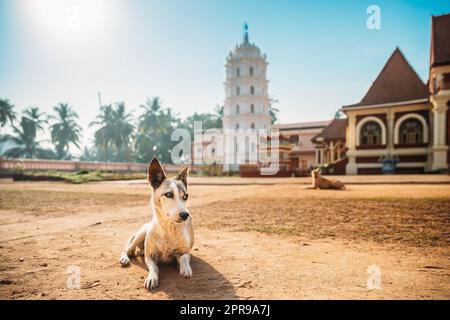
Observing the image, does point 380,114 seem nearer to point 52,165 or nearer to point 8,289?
point 8,289

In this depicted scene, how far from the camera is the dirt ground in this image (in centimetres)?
232

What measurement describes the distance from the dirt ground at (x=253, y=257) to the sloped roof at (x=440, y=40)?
24077 mm

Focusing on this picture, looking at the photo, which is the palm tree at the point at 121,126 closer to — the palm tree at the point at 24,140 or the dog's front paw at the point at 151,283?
the palm tree at the point at 24,140

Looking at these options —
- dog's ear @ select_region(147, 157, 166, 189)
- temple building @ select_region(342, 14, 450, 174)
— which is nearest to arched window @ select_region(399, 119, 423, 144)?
temple building @ select_region(342, 14, 450, 174)

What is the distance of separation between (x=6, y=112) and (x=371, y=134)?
5073 centimetres

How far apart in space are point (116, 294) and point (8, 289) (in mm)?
961

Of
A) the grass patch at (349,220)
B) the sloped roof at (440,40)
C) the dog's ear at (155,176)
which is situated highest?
the sloped roof at (440,40)

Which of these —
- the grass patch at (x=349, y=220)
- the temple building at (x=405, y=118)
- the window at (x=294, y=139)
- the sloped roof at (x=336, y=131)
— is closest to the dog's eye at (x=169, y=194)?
the grass patch at (x=349, y=220)

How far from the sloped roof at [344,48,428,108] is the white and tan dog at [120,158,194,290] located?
29607 millimetres

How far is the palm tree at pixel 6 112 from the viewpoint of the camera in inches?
1666

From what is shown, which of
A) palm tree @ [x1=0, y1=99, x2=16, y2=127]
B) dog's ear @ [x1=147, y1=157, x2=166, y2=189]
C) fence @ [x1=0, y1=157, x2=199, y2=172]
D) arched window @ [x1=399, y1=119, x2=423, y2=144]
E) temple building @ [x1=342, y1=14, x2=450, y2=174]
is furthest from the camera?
palm tree @ [x1=0, y1=99, x2=16, y2=127]

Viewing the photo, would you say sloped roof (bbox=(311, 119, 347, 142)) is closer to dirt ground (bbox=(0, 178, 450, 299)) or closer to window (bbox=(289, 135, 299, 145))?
window (bbox=(289, 135, 299, 145))

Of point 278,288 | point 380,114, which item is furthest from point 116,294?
point 380,114

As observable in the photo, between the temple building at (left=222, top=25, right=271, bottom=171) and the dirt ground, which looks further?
the temple building at (left=222, top=25, right=271, bottom=171)
